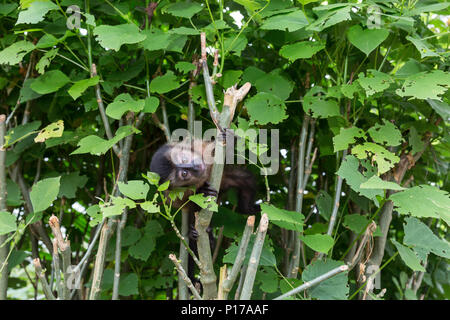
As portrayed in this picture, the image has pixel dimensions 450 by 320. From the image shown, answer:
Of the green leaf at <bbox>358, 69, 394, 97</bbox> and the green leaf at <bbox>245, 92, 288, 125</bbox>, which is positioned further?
the green leaf at <bbox>245, 92, 288, 125</bbox>

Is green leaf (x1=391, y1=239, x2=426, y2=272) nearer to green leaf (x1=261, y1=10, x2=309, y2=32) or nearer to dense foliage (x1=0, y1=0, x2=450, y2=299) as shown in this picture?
dense foliage (x1=0, y1=0, x2=450, y2=299)

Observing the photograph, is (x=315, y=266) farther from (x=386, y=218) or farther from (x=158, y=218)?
(x=158, y=218)

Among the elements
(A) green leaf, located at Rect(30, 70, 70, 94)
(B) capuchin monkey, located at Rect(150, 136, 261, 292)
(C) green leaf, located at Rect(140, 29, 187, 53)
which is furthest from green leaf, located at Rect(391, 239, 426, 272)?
(A) green leaf, located at Rect(30, 70, 70, 94)

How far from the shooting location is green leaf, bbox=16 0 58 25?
175cm

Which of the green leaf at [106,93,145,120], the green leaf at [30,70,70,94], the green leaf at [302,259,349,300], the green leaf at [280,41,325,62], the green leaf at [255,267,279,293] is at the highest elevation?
the green leaf at [280,41,325,62]

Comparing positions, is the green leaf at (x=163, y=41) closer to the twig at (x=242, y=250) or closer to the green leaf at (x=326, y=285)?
the twig at (x=242, y=250)

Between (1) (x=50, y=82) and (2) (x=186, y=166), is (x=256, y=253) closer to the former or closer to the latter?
(2) (x=186, y=166)

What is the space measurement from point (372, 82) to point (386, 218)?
0.67 m

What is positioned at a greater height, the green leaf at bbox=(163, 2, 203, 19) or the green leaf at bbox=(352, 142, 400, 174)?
the green leaf at bbox=(163, 2, 203, 19)

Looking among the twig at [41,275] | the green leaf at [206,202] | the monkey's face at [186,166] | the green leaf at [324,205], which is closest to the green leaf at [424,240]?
the green leaf at [324,205]

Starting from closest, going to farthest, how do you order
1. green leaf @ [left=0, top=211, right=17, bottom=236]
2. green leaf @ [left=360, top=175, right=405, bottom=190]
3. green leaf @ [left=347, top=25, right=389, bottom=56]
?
green leaf @ [left=360, top=175, right=405, bottom=190]
green leaf @ [left=0, top=211, right=17, bottom=236]
green leaf @ [left=347, top=25, right=389, bottom=56]

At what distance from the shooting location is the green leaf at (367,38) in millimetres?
1771

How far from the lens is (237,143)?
1764 mm

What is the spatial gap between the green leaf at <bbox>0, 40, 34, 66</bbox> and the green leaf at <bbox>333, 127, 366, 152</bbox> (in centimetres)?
124
